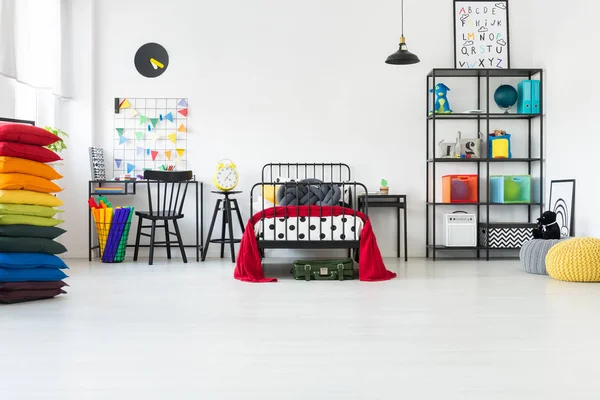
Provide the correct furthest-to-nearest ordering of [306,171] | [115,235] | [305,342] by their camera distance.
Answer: [306,171] < [115,235] < [305,342]

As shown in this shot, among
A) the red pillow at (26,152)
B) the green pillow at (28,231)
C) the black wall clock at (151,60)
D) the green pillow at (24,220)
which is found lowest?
the green pillow at (28,231)

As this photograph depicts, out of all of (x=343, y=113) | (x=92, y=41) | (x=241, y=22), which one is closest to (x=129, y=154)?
(x=92, y=41)

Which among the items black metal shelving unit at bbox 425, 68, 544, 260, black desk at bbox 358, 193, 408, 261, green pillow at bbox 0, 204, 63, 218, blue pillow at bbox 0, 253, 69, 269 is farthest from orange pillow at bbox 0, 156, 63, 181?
black metal shelving unit at bbox 425, 68, 544, 260

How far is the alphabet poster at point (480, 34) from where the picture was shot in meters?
6.98

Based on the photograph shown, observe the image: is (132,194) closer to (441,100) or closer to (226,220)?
(226,220)

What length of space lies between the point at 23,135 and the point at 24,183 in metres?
0.30

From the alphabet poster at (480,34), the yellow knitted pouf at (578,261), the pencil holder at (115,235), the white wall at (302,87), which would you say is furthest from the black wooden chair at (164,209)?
the yellow knitted pouf at (578,261)

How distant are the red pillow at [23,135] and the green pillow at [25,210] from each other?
408 millimetres

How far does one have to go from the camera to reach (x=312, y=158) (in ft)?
22.9

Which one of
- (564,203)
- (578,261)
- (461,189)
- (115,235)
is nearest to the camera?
(578,261)

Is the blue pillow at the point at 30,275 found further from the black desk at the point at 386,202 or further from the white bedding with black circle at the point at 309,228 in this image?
the black desk at the point at 386,202

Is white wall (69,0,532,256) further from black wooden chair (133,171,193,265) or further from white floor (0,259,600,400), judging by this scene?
white floor (0,259,600,400)

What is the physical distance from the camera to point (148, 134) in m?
6.95

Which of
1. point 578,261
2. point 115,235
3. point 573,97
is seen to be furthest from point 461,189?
point 115,235
